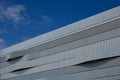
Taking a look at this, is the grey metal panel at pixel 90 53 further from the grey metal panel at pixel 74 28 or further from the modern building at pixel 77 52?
the grey metal panel at pixel 74 28

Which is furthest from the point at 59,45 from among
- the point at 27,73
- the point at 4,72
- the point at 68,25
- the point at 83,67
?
the point at 4,72

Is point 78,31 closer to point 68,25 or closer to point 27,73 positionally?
point 68,25

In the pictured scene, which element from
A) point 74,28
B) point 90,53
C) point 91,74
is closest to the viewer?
point 91,74

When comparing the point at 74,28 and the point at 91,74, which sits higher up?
the point at 74,28

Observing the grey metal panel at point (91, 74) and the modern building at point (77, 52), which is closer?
the grey metal panel at point (91, 74)

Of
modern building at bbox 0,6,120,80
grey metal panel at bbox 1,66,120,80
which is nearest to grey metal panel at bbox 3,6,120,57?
modern building at bbox 0,6,120,80

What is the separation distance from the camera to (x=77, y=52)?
1086 inches

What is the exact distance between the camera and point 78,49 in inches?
1085

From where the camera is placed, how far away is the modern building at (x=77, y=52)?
24.0 metres

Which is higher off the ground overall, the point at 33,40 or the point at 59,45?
the point at 33,40

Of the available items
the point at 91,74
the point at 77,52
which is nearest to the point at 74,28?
the point at 77,52

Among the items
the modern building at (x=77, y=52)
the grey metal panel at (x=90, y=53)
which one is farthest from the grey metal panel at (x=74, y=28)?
the grey metal panel at (x=90, y=53)

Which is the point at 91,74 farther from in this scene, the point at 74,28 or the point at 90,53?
the point at 74,28

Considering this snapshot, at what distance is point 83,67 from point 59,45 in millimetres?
5135
